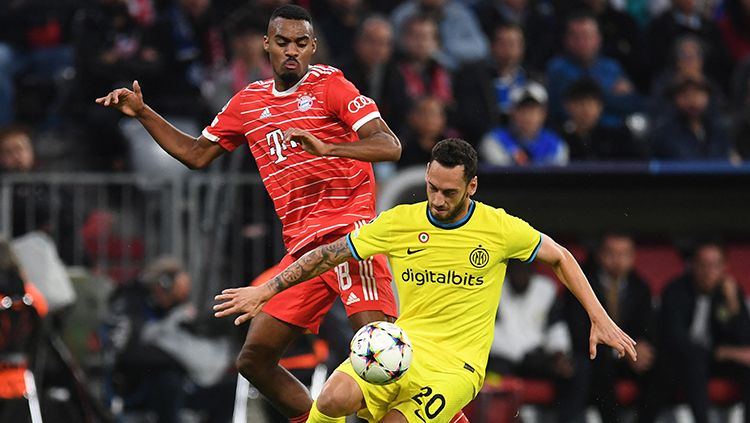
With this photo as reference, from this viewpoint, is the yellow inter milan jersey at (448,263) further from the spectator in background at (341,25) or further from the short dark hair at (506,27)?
the spectator in background at (341,25)

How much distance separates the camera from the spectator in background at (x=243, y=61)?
574 inches

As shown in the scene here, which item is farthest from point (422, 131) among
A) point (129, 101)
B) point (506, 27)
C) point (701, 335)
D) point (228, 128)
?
point (129, 101)

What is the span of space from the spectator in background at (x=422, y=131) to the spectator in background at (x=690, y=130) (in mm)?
2272

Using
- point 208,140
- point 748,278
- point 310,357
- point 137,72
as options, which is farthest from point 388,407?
point 748,278

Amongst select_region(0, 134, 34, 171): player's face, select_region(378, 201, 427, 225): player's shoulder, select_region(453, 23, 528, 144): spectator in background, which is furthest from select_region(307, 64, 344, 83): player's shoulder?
select_region(453, 23, 528, 144): spectator in background

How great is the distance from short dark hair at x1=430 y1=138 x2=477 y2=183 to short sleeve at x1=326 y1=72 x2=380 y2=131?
53 cm

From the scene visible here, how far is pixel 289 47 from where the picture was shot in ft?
31.1

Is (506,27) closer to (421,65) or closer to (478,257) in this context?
(421,65)

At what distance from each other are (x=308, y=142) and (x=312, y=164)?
2.66 feet

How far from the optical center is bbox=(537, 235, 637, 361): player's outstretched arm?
9047mm

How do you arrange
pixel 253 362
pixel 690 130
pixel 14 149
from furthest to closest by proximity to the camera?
pixel 690 130 → pixel 14 149 → pixel 253 362

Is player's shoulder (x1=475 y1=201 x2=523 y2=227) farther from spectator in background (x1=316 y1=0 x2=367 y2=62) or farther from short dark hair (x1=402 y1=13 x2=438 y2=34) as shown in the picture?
spectator in background (x1=316 y1=0 x2=367 y2=62)

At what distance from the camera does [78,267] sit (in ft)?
48.3

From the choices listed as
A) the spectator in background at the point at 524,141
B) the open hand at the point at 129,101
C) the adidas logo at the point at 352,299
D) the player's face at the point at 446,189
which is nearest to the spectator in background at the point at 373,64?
the spectator in background at the point at 524,141
